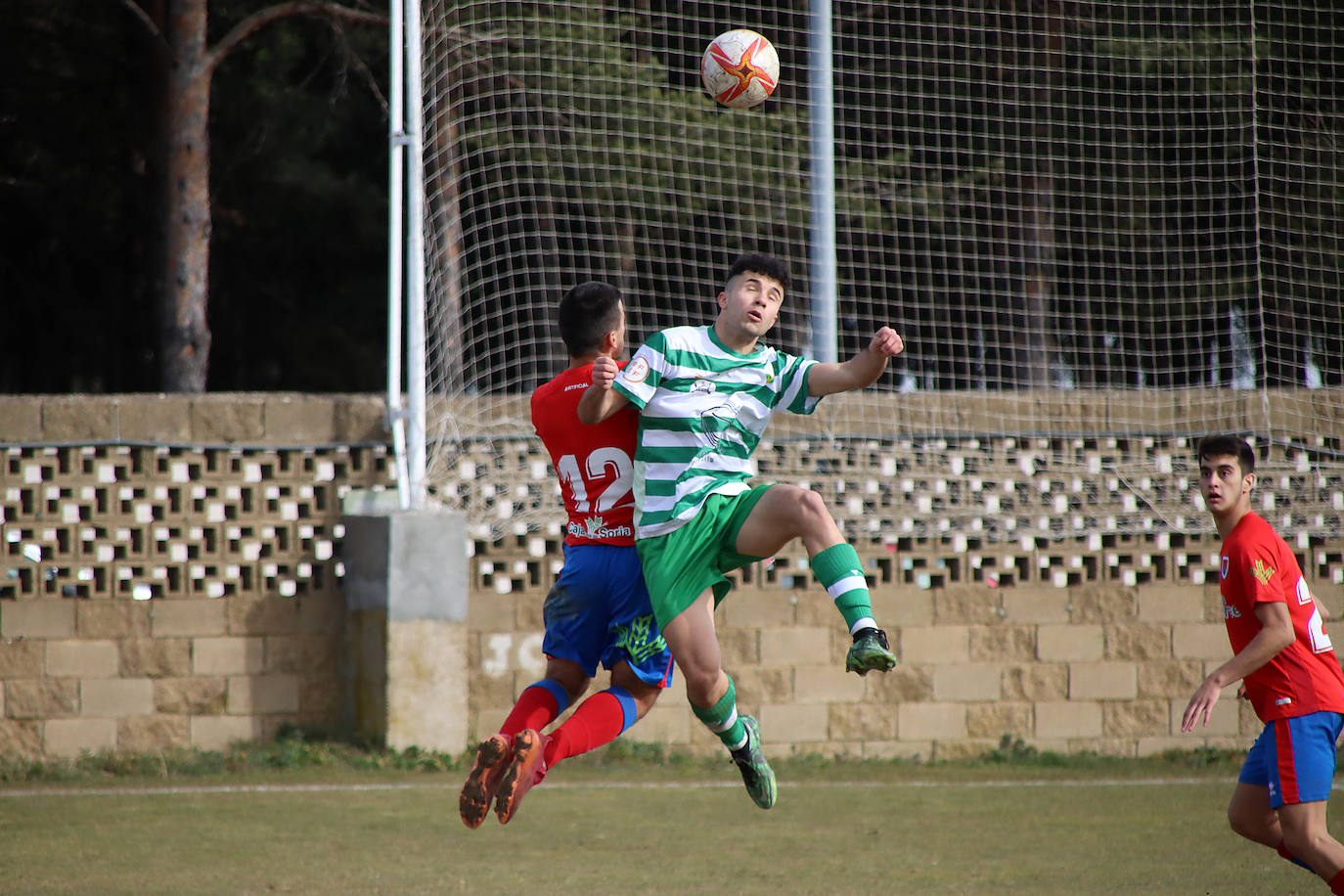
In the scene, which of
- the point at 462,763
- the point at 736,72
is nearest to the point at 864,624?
the point at 736,72

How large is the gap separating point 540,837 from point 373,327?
12.6 meters

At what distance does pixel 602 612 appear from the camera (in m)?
5.12

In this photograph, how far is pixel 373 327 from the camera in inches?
764

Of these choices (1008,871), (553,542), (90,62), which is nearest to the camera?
(1008,871)

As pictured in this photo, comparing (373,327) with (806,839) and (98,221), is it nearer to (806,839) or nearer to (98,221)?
(98,221)

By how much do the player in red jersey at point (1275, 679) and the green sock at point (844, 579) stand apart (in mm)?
1268

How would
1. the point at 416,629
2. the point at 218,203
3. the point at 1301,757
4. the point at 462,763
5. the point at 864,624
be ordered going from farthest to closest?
1. the point at 218,203
2. the point at 462,763
3. the point at 416,629
4. the point at 1301,757
5. the point at 864,624

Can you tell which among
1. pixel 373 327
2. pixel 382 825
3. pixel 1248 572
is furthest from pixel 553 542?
pixel 373 327

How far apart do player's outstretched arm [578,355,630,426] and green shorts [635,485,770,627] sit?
1.45 feet

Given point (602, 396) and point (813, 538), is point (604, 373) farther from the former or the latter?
point (813, 538)

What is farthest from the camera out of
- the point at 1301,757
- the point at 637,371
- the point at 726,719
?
the point at 1301,757

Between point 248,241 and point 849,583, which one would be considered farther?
point 248,241

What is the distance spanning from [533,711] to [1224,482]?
8.50ft

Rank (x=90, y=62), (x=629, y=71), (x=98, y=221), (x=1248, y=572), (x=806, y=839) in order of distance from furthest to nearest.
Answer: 1. (x=98, y=221)
2. (x=90, y=62)
3. (x=629, y=71)
4. (x=806, y=839)
5. (x=1248, y=572)
